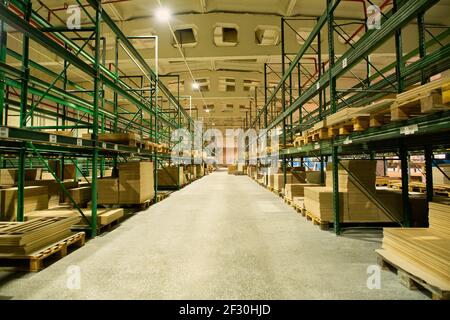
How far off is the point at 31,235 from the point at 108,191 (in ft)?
9.44

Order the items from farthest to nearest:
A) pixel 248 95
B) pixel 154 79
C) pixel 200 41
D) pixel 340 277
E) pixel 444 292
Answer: pixel 248 95
pixel 200 41
pixel 154 79
pixel 340 277
pixel 444 292

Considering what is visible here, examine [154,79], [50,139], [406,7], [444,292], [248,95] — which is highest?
[248,95]

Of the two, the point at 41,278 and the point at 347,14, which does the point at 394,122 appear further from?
the point at 347,14

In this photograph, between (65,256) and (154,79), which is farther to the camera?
(154,79)

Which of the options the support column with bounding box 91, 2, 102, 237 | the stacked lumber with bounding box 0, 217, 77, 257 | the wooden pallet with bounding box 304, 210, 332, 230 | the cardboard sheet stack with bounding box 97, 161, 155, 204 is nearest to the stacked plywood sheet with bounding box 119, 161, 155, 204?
the cardboard sheet stack with bounding box 97, 161, 155, 204

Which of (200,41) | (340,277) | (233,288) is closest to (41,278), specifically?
(233,288)

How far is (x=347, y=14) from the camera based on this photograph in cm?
995

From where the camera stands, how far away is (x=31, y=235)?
2770 mm

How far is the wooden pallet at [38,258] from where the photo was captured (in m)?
2.65

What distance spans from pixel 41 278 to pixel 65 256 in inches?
24.7

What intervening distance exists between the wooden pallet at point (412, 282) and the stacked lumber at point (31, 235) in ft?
13.6

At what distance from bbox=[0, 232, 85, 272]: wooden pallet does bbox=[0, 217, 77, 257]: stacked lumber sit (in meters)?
0.08

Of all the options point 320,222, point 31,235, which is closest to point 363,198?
point 320,222

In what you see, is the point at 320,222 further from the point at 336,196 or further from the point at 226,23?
the point at 226,23
